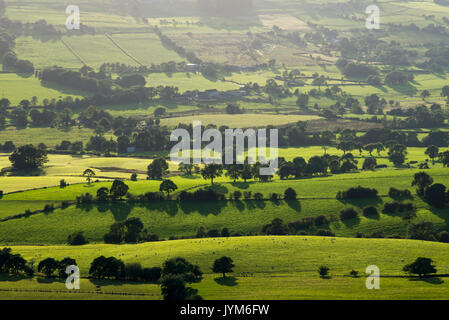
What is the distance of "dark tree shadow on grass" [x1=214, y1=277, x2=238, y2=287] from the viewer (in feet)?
283

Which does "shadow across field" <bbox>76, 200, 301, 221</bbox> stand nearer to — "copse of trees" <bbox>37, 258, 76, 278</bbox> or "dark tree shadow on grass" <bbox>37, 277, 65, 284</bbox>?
"copse of trees" <bbox>37, 258, 76, 278</bbox>

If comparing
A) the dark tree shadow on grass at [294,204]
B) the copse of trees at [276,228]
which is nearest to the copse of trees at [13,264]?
the copse of trees at [276,228]

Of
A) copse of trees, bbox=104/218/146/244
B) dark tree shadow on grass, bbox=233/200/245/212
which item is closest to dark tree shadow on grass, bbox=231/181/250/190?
dark tree shadow on grass, bbox=233/200/245/212

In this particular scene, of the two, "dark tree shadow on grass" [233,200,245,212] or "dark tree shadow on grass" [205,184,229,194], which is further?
"dark tree shadow on grass" [205,184,229,194]

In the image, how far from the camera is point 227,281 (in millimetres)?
87938

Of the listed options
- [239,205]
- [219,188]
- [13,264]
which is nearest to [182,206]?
[239,205]

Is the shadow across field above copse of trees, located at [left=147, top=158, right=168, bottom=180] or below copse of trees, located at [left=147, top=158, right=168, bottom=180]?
below

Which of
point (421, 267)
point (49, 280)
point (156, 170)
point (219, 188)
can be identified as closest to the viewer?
point (421, 267)

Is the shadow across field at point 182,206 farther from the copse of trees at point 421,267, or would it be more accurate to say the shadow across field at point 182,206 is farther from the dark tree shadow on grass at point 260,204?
the copse of trees at point 421,267

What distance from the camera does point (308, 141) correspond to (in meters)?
196

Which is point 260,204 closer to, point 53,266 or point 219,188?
point 219,188

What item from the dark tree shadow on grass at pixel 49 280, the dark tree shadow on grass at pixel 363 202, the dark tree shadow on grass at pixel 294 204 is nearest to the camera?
the dark tree shadow on grass at pixel 49 280

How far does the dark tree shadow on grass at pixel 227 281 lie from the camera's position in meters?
86.3
